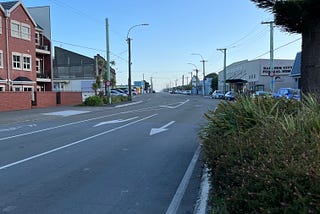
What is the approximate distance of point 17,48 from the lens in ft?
129

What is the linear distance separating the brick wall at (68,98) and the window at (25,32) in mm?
7637

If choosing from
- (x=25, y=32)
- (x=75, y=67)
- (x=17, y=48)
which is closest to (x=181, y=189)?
(x=17, y=48)

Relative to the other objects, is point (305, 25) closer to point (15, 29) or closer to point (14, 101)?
point (14, 101)

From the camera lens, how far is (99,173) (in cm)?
779

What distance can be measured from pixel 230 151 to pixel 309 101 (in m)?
2.61

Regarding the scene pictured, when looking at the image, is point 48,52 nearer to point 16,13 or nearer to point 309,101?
point 16,13

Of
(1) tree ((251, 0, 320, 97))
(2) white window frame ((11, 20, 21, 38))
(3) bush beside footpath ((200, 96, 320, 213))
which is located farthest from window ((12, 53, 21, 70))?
(3) bush beside footpath ((200, 96, 320, 213))

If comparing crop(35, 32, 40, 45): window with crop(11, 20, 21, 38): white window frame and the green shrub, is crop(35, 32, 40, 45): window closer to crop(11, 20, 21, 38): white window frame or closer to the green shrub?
crop(11, 20, 21, 38): white window frame

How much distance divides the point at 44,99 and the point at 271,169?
35.5 meters

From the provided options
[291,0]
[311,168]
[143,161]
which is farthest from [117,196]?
[291,0]

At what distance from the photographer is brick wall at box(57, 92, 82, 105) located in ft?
133

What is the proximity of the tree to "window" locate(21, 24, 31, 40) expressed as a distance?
3748cm

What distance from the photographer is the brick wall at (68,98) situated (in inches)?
1597

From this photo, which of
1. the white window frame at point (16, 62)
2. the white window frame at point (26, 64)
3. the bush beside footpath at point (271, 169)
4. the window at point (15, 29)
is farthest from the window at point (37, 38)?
the bush beside footpath at point (271, 169)
